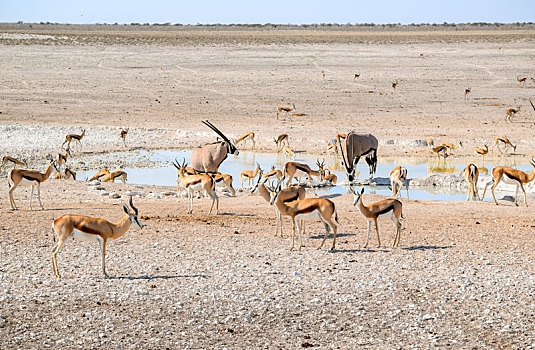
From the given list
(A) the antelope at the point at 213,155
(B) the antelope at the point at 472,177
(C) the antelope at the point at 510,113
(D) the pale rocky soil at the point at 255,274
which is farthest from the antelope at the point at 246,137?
(C) the antelope at the point at 510,113

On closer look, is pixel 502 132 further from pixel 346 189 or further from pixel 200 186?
pixel 200 186

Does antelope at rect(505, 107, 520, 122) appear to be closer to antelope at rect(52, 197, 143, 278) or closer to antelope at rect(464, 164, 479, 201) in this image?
antelope at rect(464, 164, 479, 201)

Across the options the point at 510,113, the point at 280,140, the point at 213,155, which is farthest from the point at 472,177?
the point at 510,113

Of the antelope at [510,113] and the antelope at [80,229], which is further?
the antelope at [510,113]

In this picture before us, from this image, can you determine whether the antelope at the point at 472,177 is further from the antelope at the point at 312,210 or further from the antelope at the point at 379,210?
the antelope at the point at 312,210

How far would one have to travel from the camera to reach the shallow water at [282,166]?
744 inches

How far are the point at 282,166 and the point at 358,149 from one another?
97.6 inches

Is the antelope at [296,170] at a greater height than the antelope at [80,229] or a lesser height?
greater

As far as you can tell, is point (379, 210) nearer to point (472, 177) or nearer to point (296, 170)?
point (472, 177)

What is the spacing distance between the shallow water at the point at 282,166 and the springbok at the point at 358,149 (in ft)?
1.44

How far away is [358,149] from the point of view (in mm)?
21297

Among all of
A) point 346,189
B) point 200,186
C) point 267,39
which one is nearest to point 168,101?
point 346,189

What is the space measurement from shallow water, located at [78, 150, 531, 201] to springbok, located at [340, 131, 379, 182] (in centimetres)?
44

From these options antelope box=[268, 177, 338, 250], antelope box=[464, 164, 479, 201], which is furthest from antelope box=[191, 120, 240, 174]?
antelope box=[268, 177, 338, 250]
